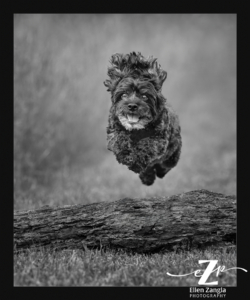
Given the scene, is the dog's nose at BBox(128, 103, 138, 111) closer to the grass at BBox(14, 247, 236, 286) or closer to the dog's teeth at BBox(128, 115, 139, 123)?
the dog's teeth at BBox(128, 115, 139, 123)

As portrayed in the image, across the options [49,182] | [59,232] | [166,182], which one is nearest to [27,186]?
[49,182]

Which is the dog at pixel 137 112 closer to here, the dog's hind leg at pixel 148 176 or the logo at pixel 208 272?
the dog's hind leg at pixel 148 176

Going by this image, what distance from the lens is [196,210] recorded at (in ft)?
20.8

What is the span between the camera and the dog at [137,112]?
18.9 feet

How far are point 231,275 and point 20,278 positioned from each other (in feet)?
8.75

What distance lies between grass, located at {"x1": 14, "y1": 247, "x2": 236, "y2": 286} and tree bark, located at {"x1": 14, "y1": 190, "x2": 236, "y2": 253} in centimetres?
15

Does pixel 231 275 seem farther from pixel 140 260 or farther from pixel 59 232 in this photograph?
pixel 59 232

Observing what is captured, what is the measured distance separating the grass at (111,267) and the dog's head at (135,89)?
1.88m

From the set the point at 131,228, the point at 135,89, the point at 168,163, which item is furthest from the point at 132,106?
the point at 168,163

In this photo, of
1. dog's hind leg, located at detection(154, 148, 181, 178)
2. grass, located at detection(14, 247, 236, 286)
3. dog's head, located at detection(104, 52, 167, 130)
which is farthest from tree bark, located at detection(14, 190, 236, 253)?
dog's head, located at detection(104, 52, 167, 130)

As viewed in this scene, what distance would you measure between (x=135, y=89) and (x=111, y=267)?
95.7 inches

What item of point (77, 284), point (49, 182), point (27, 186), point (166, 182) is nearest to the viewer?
point (77, 284)

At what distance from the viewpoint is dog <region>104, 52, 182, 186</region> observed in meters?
5.76

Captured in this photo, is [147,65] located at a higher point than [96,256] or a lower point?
higher
